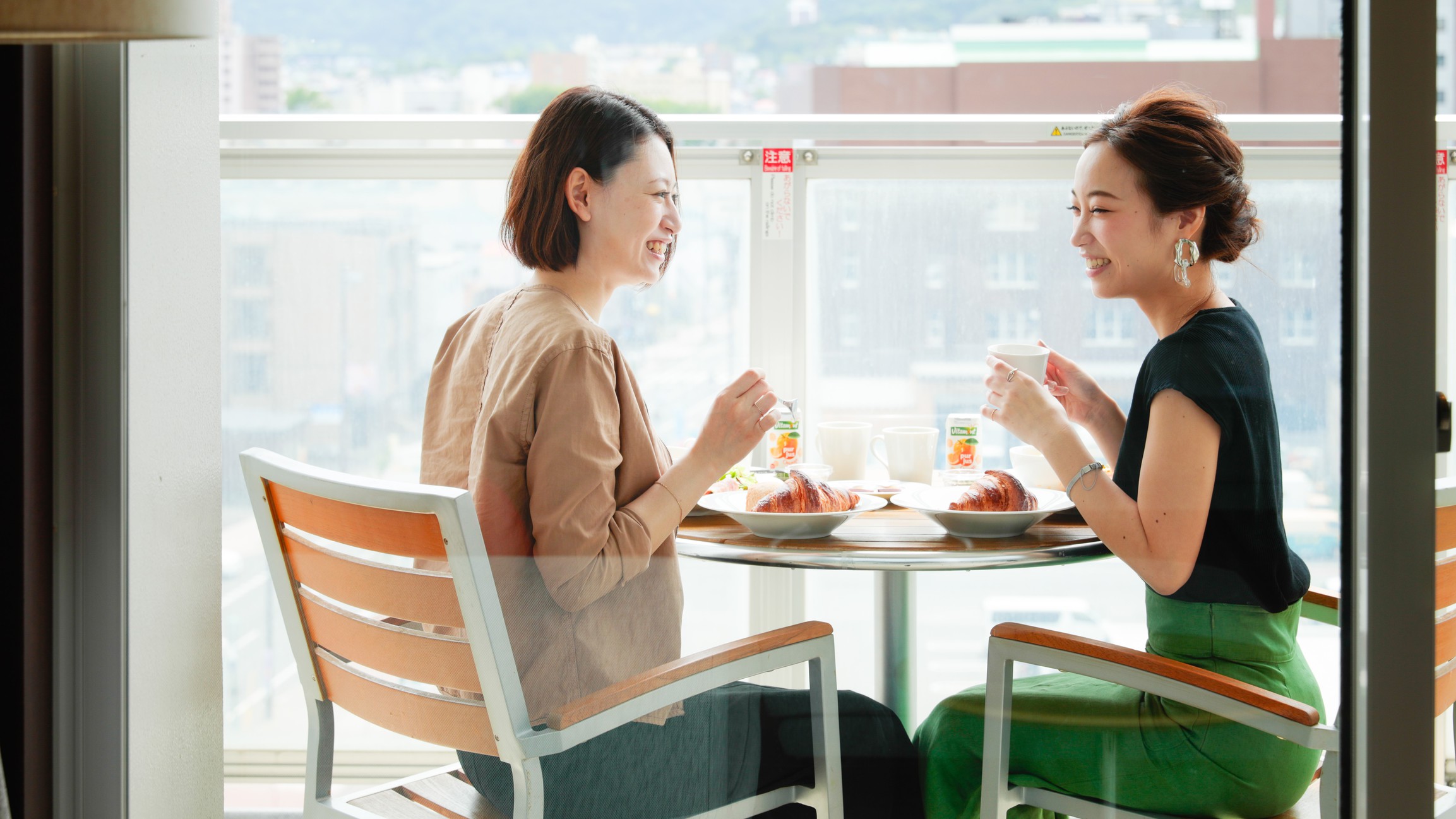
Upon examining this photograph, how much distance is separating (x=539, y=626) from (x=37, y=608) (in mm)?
523

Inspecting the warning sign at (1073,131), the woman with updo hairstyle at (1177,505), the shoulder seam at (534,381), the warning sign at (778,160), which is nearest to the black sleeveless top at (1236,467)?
the woman with updo hairstyle at (1177,505)

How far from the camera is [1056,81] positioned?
3.67ft

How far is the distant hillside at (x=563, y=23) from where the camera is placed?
1092 mm

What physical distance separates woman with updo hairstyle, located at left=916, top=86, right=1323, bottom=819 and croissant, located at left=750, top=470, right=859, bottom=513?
28 centimetres

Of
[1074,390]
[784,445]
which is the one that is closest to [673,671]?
[784,445]

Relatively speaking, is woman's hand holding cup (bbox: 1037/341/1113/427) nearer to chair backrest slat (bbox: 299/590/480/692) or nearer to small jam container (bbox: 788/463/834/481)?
small jam container (bbox: 788/463/834/481)

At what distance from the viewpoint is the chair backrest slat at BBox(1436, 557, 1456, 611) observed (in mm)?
940

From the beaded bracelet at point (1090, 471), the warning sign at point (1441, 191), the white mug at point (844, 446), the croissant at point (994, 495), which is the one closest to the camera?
the warning sign at point (1441, 191)

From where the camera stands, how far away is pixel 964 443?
130 cm

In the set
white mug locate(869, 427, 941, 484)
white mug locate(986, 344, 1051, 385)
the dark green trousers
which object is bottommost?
the dark green trousers

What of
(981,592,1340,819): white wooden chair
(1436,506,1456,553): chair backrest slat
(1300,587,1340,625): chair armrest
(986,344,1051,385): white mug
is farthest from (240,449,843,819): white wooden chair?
(1436,506,1456,553): chair backrest slat

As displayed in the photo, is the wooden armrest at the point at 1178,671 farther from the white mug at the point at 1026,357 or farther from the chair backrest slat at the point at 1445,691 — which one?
the white mug at the point at 1026,357

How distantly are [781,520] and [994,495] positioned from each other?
28 centimetres

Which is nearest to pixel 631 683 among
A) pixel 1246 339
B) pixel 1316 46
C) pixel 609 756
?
pixel 609 756
